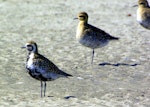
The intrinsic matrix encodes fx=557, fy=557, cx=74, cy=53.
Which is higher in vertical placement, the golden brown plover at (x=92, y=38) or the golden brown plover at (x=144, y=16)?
the golden brown plover at (x=144, y=16)

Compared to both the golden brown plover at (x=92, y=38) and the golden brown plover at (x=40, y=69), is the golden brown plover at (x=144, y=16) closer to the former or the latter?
the golden brown plover at (x=92, y=38)

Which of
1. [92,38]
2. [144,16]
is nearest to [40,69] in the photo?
[92,38]

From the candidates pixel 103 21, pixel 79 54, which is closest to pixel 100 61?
pixel 79 54

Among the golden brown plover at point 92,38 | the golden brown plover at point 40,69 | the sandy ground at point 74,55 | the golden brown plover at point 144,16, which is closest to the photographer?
the golden brown plover at point 40,69

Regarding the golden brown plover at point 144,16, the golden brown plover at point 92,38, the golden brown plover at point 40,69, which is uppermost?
the golden brown plover at point 144,16

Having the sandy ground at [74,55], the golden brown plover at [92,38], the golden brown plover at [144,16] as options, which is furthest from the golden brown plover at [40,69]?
the golden brown plover at [144,16]

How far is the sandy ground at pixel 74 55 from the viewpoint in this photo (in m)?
10.8

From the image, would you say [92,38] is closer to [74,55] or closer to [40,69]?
[74,55]

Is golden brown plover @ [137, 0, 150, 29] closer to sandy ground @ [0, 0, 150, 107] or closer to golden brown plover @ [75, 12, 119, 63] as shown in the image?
sandy ground @ [0, 0, 150, 107]

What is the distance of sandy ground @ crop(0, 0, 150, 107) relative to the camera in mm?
10836

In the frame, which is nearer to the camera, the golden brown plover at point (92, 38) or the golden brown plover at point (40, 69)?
the golden brown plover at point (40, 69)

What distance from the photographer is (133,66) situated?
42.4ft

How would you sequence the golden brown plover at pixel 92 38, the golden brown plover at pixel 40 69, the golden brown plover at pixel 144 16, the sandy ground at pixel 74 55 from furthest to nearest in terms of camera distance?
the golden brown plover at pixel 144 16, the golden brown plover at pixel 92 38, the sandy ground at pixel 74 55, the golden brown plover at pixel 40 69

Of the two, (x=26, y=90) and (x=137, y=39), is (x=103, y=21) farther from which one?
(x=26, y=90)
